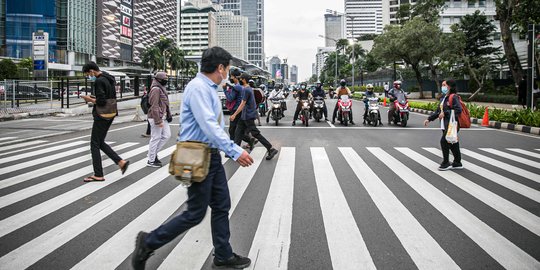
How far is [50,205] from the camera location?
5.07m

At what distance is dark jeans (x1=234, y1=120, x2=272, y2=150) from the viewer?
8.66m

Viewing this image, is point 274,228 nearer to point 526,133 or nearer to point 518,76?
point 526,133

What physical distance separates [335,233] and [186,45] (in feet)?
546

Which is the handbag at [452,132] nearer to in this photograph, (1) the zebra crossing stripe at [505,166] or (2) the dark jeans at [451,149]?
(2) the dark jeans at [451,149]

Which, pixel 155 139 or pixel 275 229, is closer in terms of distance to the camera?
pixel 275 229

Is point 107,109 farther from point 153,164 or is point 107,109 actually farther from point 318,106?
point 318,106

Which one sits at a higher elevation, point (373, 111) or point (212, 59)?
point (212, 59)

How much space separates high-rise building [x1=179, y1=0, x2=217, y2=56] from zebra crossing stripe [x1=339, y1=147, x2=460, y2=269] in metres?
153

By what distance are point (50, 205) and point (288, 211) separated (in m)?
2.86

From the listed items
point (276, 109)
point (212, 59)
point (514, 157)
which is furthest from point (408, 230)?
point (276, 109)

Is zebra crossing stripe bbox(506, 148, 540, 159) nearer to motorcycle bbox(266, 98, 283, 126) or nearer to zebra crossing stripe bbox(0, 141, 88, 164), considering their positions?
motorcycle bbox(266, 98, 283, 126)

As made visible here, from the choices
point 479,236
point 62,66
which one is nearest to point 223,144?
point 479,236

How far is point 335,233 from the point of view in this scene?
4.06 meters

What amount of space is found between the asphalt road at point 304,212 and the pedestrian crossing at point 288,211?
0.06ft
